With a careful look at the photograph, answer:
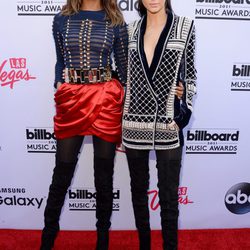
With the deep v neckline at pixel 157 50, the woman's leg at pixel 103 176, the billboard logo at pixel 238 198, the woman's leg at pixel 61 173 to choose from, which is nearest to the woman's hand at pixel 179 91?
the deep v neckline at pixel 157 50

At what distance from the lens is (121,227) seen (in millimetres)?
2178

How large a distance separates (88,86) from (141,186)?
557 mm

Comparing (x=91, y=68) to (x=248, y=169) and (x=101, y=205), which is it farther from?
(x=248, y=169)

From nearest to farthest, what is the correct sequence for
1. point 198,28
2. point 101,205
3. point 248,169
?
point 101,205 → point 198,28 → point 248,169

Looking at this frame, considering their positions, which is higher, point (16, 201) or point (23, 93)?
point (23, 93)

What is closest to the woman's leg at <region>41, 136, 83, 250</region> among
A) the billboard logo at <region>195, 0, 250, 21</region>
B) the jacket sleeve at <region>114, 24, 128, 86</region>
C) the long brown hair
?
the jacket sleeve at <region>114, 24, 128, 86</region>

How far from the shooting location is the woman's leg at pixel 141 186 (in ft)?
5.20

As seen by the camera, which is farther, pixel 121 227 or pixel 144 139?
pixel 121 227

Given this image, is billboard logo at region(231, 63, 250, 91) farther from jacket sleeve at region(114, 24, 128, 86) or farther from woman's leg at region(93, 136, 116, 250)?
woman's leg at region(93, 136, 116, 250)

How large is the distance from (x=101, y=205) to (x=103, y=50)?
0.78m

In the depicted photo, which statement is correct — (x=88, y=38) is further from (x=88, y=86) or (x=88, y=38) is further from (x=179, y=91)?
(x=179, y=91)

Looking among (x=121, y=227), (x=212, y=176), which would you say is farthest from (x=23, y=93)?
(x=212, y=176)

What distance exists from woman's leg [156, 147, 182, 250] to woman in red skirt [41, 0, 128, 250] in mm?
265

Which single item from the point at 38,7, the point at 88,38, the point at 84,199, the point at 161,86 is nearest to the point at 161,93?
the point at 161,86
